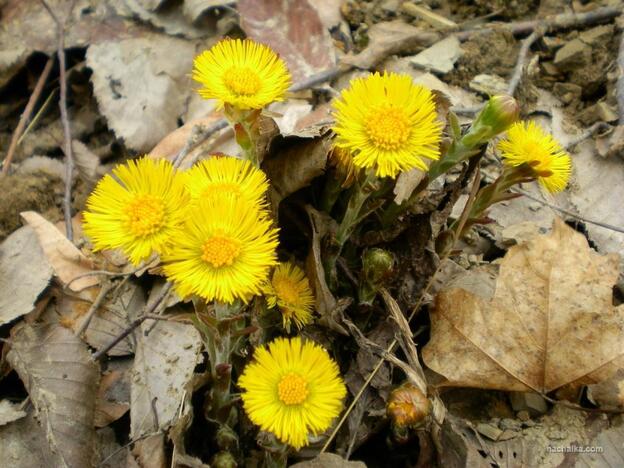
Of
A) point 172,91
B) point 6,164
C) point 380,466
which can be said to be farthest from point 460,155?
point 6,164

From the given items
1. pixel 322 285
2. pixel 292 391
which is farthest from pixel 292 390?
pixel 322 285

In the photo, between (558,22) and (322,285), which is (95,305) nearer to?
(322,285)

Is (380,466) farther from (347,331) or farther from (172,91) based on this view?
(172,91)

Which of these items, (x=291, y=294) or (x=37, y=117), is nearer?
(x=291, y=294)

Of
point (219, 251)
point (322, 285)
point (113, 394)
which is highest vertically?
point (219, 251)

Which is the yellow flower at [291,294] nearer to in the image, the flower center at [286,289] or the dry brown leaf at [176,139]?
the flower center at [286,289]

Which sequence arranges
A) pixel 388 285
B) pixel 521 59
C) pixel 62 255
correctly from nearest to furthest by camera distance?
pixel 388 285 → pixel 62 255 → pixel 521 59

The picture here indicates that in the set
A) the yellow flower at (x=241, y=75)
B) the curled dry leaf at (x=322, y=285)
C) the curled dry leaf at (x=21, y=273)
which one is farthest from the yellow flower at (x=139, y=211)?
the curled dry leaf at (x=21, y=273)
